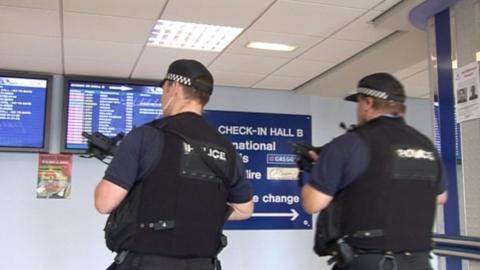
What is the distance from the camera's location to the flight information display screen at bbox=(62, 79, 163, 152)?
448 cm

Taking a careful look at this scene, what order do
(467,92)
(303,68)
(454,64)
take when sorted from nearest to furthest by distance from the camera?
(467,92), (454,64), (303,68)

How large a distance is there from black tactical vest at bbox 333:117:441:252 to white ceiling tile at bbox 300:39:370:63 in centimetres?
186

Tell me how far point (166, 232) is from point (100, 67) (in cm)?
298

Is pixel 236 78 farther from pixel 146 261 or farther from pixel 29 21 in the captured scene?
pixel 146 261

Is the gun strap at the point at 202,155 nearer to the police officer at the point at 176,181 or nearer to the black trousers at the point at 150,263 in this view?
the police officer at the point at 176,181

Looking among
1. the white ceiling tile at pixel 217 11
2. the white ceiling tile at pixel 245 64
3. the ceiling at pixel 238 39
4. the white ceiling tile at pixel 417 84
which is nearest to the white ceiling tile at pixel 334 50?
the ceiling at pixel 238 39

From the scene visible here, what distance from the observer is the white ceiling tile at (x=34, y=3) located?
2.93m

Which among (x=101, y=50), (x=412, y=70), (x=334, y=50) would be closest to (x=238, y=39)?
(x=334, y=50)

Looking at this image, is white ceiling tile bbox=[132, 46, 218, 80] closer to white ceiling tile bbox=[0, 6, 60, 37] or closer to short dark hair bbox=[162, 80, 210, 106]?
white ceiling tile bbox=[0, 6, 60, 37]

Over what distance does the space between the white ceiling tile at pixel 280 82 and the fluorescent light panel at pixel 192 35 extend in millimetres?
973

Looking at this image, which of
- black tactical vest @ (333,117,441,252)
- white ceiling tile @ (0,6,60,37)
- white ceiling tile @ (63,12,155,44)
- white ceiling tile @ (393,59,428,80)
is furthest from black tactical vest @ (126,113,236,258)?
white ceiling tile @ (393,59,428,80)

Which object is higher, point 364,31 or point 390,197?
point 364,31

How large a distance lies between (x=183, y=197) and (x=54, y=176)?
316 cm

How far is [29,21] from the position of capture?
10.6 feet
